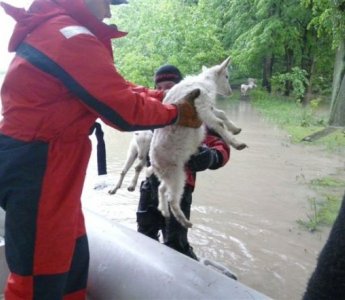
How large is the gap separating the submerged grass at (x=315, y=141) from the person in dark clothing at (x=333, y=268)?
3.21 metres

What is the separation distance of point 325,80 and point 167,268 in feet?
86.6

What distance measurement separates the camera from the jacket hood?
7.42 ft

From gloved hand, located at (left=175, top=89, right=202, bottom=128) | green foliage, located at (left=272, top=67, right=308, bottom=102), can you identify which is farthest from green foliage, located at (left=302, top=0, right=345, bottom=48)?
gloved hand, located at (left=175, top=89, right=202, bottom=128)

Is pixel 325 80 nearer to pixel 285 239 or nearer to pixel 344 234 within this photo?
pixel 285 239

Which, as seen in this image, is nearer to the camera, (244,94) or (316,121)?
(316,121)

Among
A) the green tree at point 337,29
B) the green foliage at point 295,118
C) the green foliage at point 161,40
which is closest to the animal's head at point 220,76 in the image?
the green foliage at point 295,118

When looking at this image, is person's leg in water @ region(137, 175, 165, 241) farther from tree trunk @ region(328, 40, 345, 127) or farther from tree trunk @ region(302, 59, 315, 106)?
tree trunk @ region(302, 59, 315, 106)

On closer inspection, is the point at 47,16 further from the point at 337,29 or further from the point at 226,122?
the point at 337,29

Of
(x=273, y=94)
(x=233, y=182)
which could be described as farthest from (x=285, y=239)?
(x=273, y=94)

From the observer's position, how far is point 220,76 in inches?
150

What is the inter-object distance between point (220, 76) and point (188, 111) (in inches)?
43.9

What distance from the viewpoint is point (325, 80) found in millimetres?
27172

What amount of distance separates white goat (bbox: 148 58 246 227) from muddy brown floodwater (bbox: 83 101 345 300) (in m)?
1.83

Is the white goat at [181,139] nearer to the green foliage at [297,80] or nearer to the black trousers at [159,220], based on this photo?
the black trousers at [159,220]
